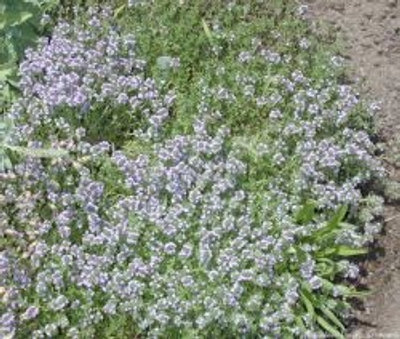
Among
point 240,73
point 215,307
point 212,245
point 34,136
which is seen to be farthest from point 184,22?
point 215,307

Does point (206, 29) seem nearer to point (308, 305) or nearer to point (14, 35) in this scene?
point (14, 35)

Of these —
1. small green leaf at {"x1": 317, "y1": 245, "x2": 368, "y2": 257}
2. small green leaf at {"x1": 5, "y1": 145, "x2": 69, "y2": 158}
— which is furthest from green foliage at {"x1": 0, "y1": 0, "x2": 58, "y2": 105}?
small green leaf at {"x1": 317, "y1": 245, "x2": 368, "y2": 257}

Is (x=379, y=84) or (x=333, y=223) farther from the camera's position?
(x=379, y=84)

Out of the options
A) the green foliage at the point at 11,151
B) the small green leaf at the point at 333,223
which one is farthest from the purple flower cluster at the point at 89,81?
the small green leaf at the point at 333,223

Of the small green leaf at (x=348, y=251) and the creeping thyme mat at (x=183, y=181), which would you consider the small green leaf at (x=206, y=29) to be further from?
the small green leaf at (x=348, y=251)

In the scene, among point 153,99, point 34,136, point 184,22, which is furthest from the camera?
point 184,22

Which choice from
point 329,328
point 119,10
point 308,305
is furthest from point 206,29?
point 329,328

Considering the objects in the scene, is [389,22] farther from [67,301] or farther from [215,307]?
[67,301]
